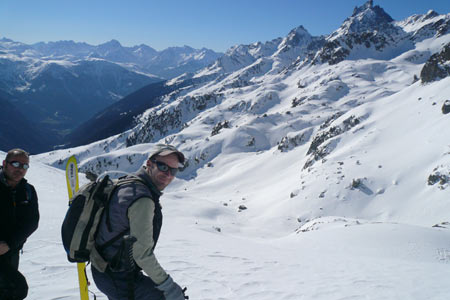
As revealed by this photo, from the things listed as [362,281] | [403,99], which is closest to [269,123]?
[403,99]

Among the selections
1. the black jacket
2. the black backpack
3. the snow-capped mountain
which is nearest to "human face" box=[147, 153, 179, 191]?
the black backpack

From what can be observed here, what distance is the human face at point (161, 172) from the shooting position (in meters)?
3.97

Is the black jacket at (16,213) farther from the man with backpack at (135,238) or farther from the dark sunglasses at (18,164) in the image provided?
the man with backpack at (135,238)

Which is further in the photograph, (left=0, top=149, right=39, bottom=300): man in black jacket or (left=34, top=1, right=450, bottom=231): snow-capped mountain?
(left=34, top=1, right=450, bottom=231): snow-capped mountain

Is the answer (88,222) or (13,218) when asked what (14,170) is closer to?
(13,218)

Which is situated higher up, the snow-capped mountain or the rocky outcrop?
the rocky outcrop

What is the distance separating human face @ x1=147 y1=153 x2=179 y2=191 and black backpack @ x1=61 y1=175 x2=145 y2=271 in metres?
0.27

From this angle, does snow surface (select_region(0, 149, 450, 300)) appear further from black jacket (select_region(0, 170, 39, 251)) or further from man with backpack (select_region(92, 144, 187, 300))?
man with backpack (select_region(92, 144, 187, 300))

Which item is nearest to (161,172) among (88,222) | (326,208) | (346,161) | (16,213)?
(88,222)

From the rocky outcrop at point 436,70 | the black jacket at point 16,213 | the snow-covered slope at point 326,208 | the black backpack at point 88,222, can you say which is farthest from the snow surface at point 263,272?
the rocky outcrop at point 436,70

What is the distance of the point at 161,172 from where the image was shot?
4008 millimetres

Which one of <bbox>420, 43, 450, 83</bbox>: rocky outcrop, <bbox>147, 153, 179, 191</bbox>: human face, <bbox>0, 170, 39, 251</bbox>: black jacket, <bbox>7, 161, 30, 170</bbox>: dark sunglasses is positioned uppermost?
<bbox>420, 43, 450, 83</bbox>: rocky outcrop

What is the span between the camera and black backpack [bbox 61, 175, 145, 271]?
141 inches

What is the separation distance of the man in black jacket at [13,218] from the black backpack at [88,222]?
2163 millimetres
